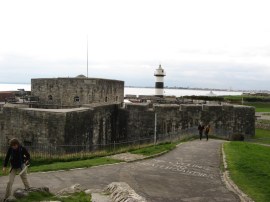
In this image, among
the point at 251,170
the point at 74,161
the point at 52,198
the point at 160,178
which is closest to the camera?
the point at 52,198

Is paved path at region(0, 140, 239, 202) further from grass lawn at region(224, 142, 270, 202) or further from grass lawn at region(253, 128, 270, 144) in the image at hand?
grass lawn at region(253, 128, 270, 144)

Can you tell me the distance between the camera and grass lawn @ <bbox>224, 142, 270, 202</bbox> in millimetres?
10502

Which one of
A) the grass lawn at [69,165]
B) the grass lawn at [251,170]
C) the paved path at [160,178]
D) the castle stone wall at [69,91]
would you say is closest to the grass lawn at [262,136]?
the grass lawn at [251,170]

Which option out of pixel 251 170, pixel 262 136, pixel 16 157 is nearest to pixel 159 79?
pixel 262 136

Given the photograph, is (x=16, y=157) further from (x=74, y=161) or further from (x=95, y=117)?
(x=95, y=117)

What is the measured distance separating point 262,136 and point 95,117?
14130 millimetres

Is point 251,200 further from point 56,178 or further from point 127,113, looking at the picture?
point 127,113

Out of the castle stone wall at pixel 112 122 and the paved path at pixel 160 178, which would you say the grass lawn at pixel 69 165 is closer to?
the paved path at pixel 160 178

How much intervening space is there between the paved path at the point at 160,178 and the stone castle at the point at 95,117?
5.46m

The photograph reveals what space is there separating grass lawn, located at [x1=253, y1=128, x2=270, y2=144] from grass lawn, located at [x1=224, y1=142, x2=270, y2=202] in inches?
321

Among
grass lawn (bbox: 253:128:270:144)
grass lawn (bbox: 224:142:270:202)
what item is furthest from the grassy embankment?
grass lawn (bbox: 253:128:270:144)

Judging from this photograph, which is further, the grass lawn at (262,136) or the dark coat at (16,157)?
the grass lawn at (262,136)

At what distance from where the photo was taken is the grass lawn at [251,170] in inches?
413

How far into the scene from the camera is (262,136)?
28.8m
